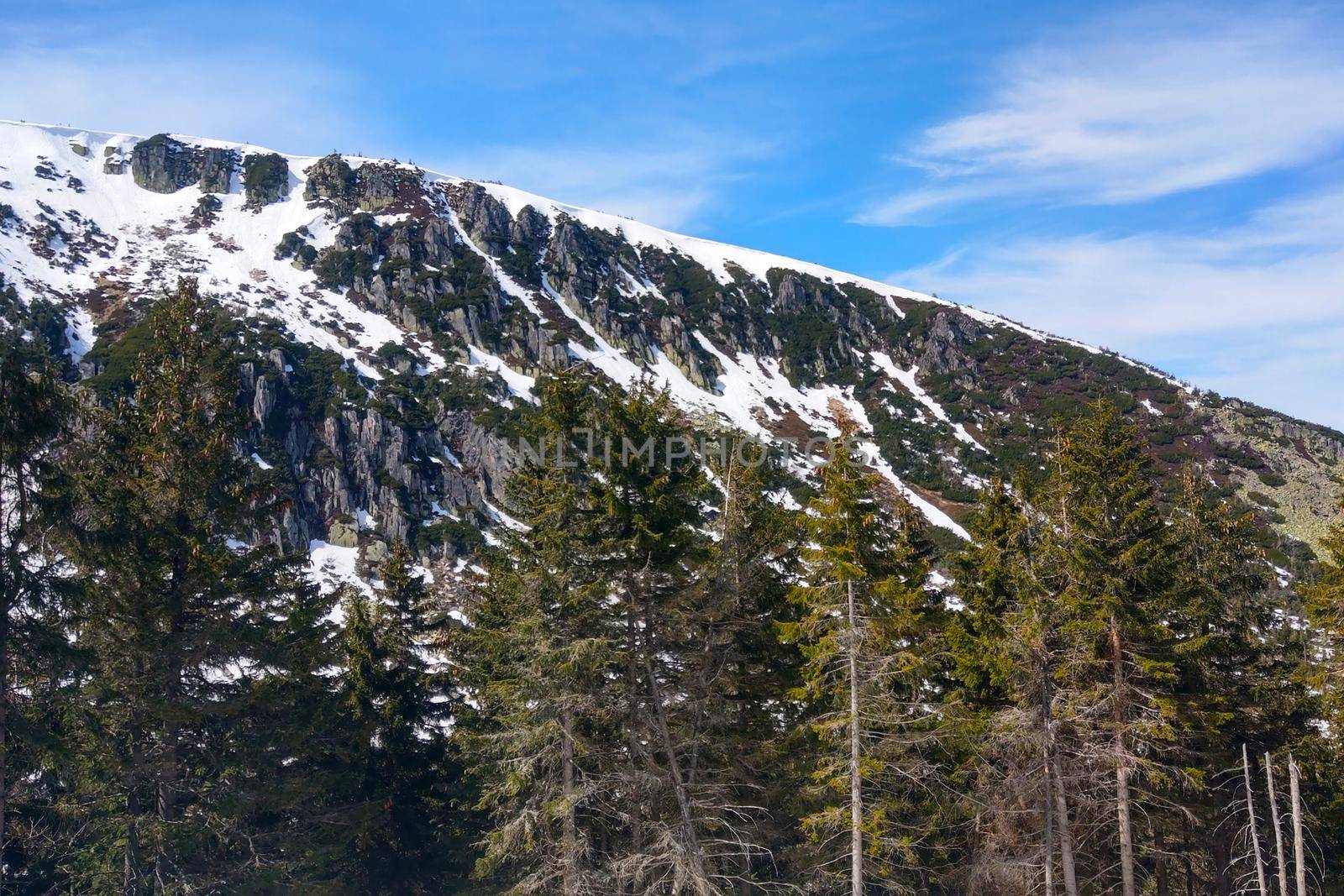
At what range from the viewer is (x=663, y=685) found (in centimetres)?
1934

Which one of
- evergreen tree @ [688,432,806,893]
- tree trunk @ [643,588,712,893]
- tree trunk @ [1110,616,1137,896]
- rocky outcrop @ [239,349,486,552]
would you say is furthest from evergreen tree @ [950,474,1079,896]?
rocky outcrop @ [239,349,486,552]

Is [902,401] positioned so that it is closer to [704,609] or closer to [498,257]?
[498,257]

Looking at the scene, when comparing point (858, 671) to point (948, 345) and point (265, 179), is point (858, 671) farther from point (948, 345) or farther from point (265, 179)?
point (265, 179)

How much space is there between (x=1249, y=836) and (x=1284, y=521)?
382 feet

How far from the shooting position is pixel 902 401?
163 meters

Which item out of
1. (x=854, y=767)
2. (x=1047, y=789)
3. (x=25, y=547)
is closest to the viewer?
(x=25, y=547)

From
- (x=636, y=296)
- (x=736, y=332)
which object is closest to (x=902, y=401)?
(x=736, y=332)

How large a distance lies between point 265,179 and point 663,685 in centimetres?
18046

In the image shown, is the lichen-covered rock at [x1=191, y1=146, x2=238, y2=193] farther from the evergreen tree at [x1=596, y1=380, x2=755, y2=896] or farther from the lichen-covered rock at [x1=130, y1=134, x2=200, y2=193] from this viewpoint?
the evergreen tree at [x1=596, y1=380, x2=755, y2=896]

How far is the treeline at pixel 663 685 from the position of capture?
57.0 feet

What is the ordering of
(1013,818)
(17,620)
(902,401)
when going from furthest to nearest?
(902,401) → (1013,818) → (17,620)

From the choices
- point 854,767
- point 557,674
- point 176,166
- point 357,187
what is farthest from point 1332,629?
point 176,166

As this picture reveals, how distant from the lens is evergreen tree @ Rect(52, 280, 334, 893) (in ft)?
56.9

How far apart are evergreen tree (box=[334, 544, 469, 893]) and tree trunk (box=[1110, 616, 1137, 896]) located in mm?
15116
